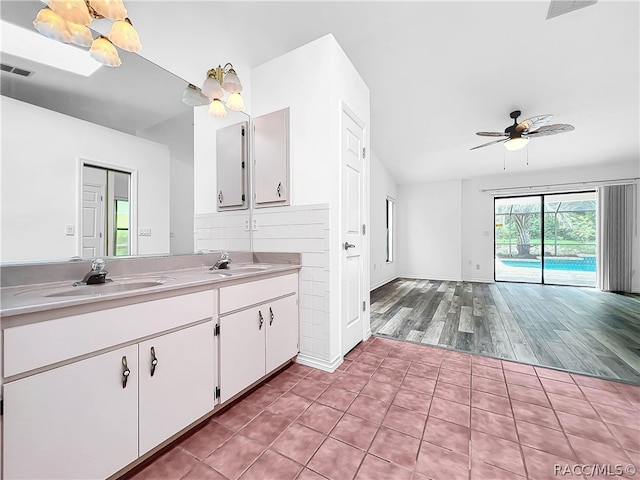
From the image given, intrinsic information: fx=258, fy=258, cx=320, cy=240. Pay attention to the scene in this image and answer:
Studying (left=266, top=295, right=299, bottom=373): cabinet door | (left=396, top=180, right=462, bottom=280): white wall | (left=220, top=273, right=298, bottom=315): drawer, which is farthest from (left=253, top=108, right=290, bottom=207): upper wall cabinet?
(left=396, top=180, right=462, bottom=280): white wall

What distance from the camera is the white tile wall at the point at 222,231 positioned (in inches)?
84.1

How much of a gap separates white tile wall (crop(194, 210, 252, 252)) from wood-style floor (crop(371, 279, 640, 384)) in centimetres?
179

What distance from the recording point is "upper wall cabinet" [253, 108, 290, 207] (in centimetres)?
222

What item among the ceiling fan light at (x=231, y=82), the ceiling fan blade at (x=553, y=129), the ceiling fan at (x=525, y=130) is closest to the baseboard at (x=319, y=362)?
the ceiling fan light at (x=231, y=82)

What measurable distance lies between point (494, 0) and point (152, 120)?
99.9 inches

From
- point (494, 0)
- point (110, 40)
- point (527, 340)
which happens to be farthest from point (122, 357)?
point (527, 340)

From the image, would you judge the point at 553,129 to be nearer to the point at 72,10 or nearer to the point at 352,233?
the point at 352,233

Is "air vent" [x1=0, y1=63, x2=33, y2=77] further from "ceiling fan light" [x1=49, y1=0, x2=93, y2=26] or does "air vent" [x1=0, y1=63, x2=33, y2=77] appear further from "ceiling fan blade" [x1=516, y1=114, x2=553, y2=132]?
"ceiling fan blade" [x1=516, y1=114, x2=553, y2=132]

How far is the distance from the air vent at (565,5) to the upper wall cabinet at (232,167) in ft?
8.22

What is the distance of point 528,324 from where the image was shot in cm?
320

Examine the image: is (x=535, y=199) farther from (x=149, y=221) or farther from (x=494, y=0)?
(x=149, y=221)

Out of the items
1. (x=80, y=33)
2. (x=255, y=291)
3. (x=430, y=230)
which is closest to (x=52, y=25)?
(x=80, y=33)

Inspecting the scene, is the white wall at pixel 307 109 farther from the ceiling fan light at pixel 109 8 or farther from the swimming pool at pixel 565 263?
Result: the swimming pool at pixel 565 263

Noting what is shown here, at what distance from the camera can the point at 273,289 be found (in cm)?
187
